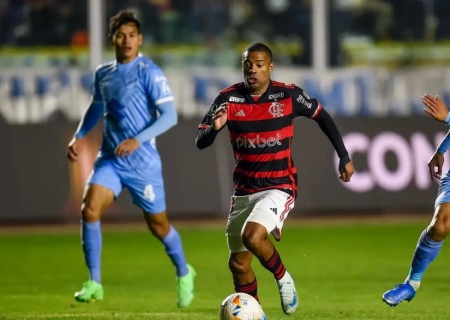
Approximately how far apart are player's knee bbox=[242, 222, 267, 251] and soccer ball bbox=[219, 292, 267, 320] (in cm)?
38

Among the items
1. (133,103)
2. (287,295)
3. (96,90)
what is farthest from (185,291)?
(287,295)

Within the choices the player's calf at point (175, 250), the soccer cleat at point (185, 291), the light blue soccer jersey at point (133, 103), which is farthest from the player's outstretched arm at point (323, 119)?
the soccer cleat at point (185, 291)

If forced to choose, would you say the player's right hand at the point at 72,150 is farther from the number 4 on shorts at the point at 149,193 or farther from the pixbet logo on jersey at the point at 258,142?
the pixbet logo on jersey at the point at 258,142

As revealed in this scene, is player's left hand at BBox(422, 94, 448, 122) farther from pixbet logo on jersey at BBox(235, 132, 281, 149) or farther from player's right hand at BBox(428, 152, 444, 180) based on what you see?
pixbet logo on jersey at BBox(235, 132, 281, 149)

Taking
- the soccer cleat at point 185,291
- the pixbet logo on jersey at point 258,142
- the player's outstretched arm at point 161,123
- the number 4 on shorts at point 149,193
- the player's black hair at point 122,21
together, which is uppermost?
the player's black hair at point 122,21

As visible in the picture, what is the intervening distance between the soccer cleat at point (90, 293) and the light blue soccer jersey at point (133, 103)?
1039 millimetres

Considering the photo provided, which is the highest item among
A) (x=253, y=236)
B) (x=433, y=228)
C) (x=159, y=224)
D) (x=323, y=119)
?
(x=323, y=119)

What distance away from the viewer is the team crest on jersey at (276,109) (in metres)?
7.77

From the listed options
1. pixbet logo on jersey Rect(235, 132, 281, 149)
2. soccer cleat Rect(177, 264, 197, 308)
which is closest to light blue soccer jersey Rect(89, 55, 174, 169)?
soccer cleat Rect(177, 264, 197, 308)

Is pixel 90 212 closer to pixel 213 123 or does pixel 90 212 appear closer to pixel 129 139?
pixel 129 139

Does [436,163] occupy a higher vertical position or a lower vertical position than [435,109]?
lower

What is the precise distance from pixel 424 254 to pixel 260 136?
1497 millimetres

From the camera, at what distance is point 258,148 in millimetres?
7715

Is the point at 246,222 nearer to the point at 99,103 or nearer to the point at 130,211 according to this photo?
the point at 99,103
